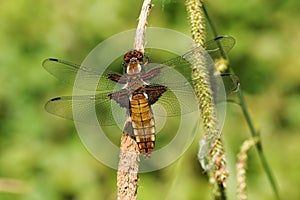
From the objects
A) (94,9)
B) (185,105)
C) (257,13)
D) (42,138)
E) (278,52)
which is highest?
(94,9)

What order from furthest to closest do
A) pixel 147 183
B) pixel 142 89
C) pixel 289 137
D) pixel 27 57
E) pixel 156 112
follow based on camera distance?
pixel 27 57, pixel 289 137, pixel 147 183, pixel 156 112, pixel 142 89

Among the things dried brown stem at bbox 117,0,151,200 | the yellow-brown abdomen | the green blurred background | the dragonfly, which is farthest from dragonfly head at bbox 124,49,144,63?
the green blurred background

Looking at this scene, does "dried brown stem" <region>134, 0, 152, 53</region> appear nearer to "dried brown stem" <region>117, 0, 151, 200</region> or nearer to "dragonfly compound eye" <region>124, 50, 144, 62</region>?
"dragonfly compound eye" <region>124, 50, 144, 62</region>

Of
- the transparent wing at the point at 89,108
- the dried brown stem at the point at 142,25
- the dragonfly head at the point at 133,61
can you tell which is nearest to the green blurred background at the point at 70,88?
the transparent wing at the point at 89,108

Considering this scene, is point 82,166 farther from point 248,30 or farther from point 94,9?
point 248,30

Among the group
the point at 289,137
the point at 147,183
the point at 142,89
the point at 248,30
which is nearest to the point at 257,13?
the point at 248,30

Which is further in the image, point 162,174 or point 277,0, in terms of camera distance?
point 277,0

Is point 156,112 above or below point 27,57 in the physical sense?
below

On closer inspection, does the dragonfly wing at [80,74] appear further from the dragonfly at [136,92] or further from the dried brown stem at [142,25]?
the dried brown stem at [142,25]

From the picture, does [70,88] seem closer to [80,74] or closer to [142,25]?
[80,74]
